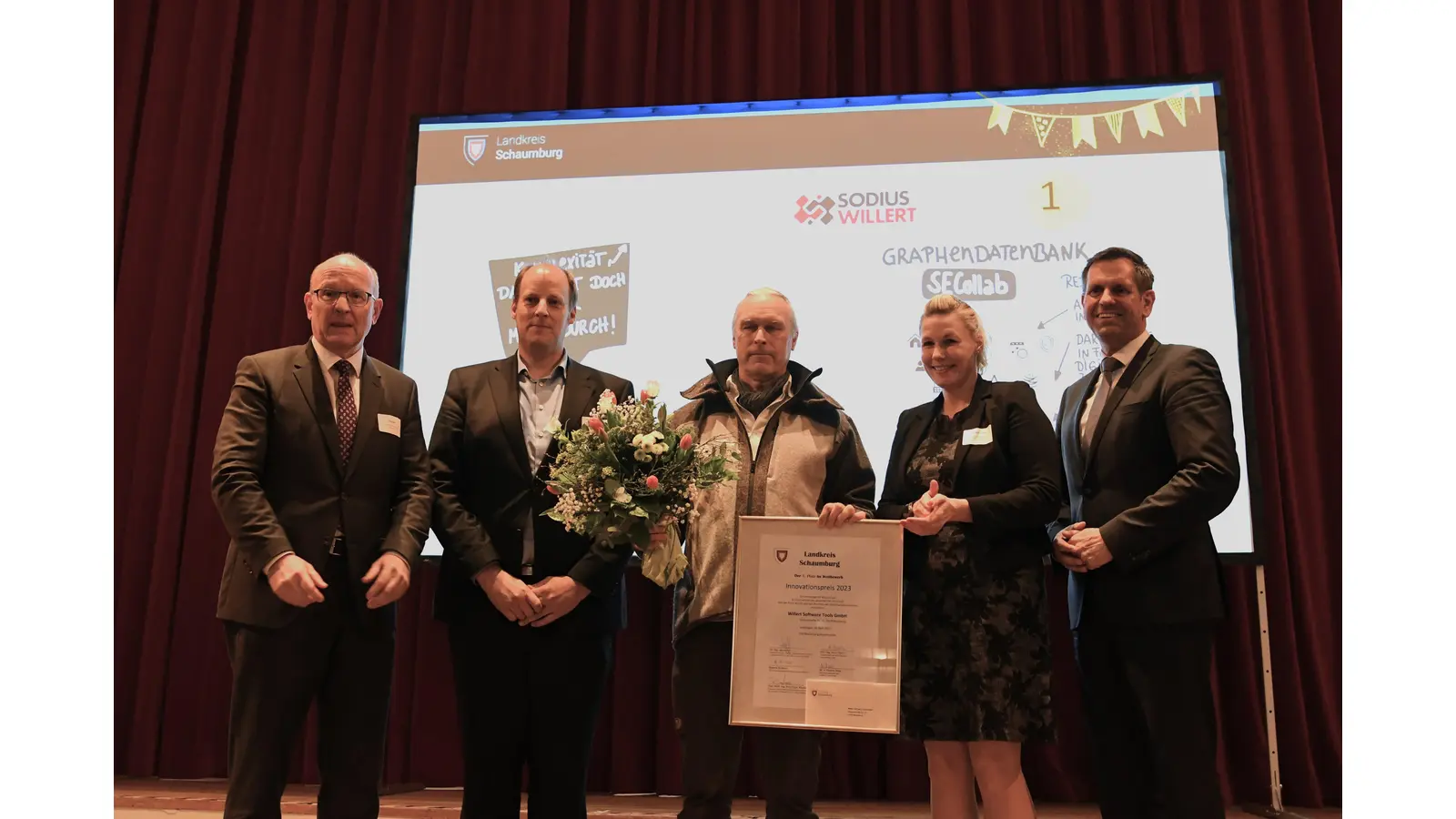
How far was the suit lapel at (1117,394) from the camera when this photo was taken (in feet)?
8.64

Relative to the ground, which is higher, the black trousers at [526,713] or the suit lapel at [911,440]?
the suit lapel at [911,440]

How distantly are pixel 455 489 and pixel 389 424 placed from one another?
252mm

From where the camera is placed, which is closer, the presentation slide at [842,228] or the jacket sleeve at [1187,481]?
the jacket sleeve at [1187,481]

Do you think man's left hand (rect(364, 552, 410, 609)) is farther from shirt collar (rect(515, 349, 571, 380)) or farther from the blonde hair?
the blonde hair

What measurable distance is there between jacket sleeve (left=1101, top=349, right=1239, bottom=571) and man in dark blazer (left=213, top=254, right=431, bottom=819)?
184cm

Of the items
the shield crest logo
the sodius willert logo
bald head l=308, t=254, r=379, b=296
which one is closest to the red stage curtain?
the shield crest logo

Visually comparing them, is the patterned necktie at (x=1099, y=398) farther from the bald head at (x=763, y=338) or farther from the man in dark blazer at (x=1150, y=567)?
the bald head at (x=763, y=338)

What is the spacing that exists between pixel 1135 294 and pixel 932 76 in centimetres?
217

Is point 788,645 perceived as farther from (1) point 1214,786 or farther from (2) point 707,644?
(1) point 1214,786

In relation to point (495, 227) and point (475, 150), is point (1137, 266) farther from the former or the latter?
point (475, 150)

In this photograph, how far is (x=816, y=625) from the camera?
2.41 meters

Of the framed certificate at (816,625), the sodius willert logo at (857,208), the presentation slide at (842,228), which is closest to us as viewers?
the framed certificate at (816,625)

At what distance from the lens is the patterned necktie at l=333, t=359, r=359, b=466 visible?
2.61 m

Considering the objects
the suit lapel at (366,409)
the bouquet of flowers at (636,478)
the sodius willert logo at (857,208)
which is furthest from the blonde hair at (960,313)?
the suit lapel at (366,409)
